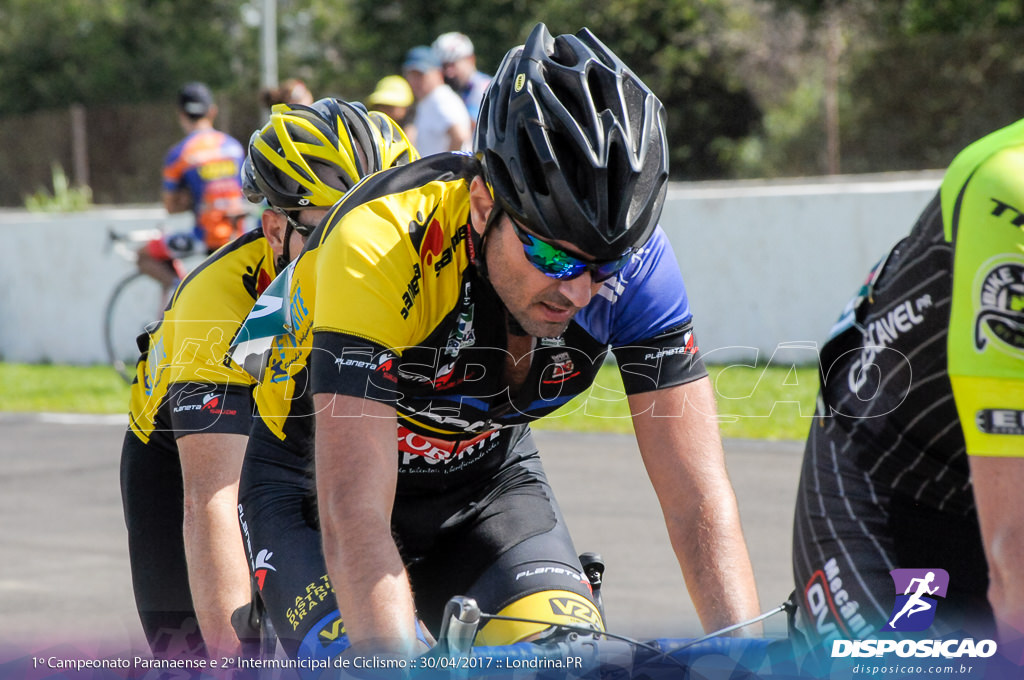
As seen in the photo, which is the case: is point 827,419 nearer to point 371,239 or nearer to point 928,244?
point 928,244

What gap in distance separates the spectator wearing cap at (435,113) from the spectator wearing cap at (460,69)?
0.22 metres

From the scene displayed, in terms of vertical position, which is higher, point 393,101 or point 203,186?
point 393,101

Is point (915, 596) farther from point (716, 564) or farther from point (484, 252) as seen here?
point (484, 252)

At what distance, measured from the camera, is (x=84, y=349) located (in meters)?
13.6

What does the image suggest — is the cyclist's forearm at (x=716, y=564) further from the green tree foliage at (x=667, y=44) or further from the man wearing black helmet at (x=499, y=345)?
the green tree foliage at (x=667, y=44)

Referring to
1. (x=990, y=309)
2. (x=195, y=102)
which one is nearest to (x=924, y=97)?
(x=195, y=102)

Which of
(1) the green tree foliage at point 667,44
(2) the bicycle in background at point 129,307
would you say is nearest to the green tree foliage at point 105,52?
(1) the green tree foliage at point 667,44

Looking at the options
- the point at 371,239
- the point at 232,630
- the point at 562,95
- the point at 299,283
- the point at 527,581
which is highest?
the point at 562,95

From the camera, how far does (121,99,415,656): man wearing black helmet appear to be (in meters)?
3.01

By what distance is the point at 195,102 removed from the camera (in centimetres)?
1080

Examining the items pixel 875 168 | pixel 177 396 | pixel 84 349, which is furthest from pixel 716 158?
pixel 177 396

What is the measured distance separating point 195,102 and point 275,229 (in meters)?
7.99

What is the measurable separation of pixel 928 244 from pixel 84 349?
12687 mm

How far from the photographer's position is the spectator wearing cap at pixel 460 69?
394 inches
